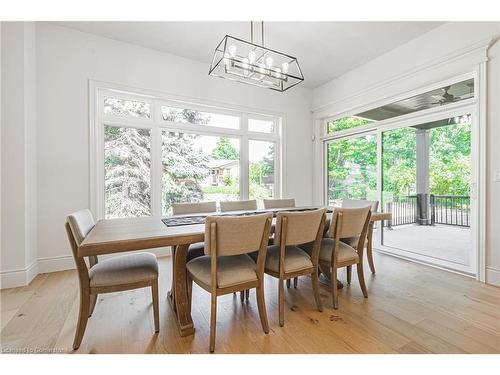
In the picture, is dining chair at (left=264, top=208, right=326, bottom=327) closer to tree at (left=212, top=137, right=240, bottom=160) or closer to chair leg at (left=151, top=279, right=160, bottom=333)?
chair leg at (left=151, top=279, right=160, bottom=333)

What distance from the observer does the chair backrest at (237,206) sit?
2950 millimetres

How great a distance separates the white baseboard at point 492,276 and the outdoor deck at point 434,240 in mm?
278

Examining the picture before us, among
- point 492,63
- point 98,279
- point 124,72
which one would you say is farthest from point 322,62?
point 98,279

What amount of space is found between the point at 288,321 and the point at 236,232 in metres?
0.91

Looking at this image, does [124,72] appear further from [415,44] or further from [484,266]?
[484,266]

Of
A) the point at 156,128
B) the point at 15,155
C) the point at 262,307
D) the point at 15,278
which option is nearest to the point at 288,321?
the point at 262,307

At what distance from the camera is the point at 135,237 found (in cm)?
146

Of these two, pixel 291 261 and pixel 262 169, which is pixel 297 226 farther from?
pixel 262 169

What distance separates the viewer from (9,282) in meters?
2.41

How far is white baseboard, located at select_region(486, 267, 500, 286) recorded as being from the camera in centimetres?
241

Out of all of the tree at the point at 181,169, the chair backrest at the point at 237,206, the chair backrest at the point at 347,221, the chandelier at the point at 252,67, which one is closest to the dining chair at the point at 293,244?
the chair backrest at the point at 347,221

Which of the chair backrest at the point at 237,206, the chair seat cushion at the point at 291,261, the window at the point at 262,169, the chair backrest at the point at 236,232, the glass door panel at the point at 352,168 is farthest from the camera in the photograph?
the window at the point at 262,169

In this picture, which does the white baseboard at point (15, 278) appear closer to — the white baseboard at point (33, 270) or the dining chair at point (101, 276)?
the white baseboard at point (33, 270)

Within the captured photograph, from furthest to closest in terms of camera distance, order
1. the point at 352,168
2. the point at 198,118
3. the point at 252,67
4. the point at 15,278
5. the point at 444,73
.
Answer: the point at 352,168, the point at 198,118, the point at 444,73, the point at 15,278, the point at 252,67
